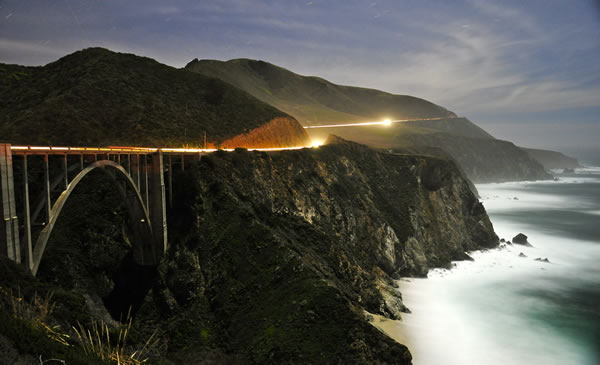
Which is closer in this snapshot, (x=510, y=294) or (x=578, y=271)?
(x=510, y=294)

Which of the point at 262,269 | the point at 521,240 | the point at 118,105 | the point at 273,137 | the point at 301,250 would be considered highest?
the point at 118,105

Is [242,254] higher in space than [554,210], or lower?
higher

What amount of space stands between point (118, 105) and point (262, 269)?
2061 inches

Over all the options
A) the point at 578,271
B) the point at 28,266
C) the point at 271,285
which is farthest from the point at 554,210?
the point at 28,266

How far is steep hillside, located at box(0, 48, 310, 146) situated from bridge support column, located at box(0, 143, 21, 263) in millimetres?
42994

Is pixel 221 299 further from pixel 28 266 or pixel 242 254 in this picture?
pixel 28 266

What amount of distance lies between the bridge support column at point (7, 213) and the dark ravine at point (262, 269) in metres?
2.22

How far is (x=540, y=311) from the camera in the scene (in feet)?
174

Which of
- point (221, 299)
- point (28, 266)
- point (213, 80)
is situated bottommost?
point (221, 299)

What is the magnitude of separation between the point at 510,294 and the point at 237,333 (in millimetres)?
47580

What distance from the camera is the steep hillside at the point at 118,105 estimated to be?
60.6 metres

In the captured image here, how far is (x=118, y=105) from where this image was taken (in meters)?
71.5

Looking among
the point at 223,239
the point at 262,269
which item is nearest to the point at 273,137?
the point at 223,239

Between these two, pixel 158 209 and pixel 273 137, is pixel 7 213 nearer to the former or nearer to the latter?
pixel 158 209
